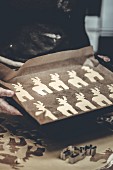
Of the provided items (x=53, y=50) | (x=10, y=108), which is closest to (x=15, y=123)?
(x=10, y=108)

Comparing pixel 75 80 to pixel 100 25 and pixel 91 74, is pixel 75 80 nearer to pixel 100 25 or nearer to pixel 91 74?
pixel 91 74

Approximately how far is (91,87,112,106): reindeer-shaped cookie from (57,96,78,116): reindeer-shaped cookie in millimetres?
114

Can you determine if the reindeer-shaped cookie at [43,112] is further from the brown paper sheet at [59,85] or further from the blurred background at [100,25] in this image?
the blurred background at [100,25]

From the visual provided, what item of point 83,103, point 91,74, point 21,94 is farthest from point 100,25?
point 21,94

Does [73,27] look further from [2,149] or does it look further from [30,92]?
[2,149]

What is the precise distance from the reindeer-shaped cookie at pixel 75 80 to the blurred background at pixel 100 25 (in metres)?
0.13

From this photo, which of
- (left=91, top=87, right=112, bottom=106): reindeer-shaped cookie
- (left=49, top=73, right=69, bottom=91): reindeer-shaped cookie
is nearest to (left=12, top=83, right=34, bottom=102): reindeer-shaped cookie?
(left=49, top=73, right=69, bottom=91): reindeer-shaped cookie

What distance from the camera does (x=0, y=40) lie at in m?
1.64

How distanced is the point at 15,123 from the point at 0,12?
1.41 ft

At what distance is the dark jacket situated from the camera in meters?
1.61

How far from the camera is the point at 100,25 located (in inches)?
68.4

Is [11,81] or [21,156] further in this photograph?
[11,81]

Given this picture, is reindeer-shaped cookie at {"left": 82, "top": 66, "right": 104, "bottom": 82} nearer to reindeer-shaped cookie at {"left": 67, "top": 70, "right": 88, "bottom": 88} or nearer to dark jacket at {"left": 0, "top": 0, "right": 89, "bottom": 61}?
reindeer-shaped cookie at {"left": 67, "top": 70, "right": 88, "bottom": 88}

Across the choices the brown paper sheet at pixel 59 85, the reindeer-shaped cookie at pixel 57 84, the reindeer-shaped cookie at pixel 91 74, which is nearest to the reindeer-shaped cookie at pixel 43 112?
the brown paper sheet at pixel 59 85
